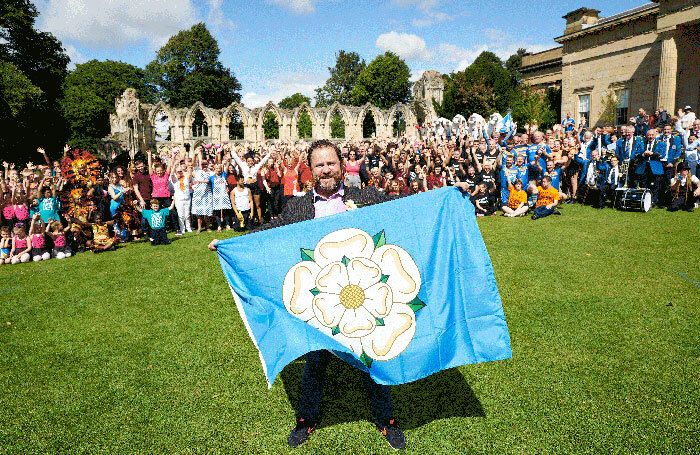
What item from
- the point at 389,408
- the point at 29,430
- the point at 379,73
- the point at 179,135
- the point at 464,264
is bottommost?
the point at 29,430

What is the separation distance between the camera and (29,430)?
3918mm

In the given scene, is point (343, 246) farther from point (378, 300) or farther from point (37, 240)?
point (37, 240)

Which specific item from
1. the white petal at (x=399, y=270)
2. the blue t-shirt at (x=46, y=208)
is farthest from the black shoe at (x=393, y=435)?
the blue t-shirt at (x=46, y=208)

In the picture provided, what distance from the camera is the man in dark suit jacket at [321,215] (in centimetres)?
347

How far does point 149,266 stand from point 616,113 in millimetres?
36879

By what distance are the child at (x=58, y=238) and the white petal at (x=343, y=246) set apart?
10410 mm

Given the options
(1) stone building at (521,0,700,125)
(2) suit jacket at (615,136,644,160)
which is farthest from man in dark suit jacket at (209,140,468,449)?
(1) stone building at (521,0,700,125)

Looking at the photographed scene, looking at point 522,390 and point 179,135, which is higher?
point 179,135

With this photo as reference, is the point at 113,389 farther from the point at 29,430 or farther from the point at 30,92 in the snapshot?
the point at 30,92

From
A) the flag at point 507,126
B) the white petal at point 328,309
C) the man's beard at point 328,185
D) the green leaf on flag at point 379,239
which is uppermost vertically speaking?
the flag at point 507,126

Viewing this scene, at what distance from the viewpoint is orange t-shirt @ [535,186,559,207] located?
12633 millimetres

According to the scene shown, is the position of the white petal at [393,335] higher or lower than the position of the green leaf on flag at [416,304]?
lower

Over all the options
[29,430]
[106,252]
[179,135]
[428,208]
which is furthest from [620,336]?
[179,135]

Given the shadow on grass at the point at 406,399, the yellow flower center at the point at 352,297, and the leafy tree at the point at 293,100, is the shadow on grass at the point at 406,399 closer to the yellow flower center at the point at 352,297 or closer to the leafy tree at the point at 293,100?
the yellow flower center at the point at 352,297
